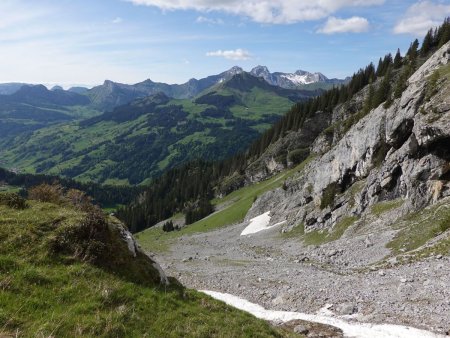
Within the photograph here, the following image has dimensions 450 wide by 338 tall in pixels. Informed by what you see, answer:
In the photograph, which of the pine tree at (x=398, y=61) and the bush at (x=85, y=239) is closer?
the bush at (x=85, y=239)

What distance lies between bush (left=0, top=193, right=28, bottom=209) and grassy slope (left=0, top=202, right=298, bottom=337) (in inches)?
32.3

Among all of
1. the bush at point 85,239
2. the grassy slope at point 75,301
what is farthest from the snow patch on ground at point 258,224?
the bush at point 85,239

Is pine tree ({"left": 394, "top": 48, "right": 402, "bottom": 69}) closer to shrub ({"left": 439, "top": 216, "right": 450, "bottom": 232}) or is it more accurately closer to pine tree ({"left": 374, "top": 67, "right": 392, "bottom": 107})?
pine tree ({"left": 374, "top": 67, "right": 392, "bottom": 107})

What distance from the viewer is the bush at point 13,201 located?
16766 millimetres

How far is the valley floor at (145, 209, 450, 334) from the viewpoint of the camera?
836 inches

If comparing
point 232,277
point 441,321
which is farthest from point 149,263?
point 232,277

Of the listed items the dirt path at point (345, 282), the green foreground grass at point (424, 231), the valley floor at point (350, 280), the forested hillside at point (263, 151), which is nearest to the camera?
the dirt path at point (345, 282)

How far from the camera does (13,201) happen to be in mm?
16969

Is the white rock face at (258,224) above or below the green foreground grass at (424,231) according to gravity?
below

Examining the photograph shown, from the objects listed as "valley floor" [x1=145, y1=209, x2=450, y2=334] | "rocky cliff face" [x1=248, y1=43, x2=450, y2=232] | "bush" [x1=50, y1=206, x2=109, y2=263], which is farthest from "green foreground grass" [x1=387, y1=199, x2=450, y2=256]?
"bush" [x1=50, y1=206, x2=109, y2=263]

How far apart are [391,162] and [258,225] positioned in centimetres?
3792

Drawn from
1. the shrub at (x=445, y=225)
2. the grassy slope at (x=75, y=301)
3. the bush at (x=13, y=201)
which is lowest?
the shrub at (x=445, y=225)

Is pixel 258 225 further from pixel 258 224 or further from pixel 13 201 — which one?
pixel 13 201

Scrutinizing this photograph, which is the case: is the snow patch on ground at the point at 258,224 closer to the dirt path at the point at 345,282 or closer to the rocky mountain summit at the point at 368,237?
the rocky mountain summit at the point at 368,237
